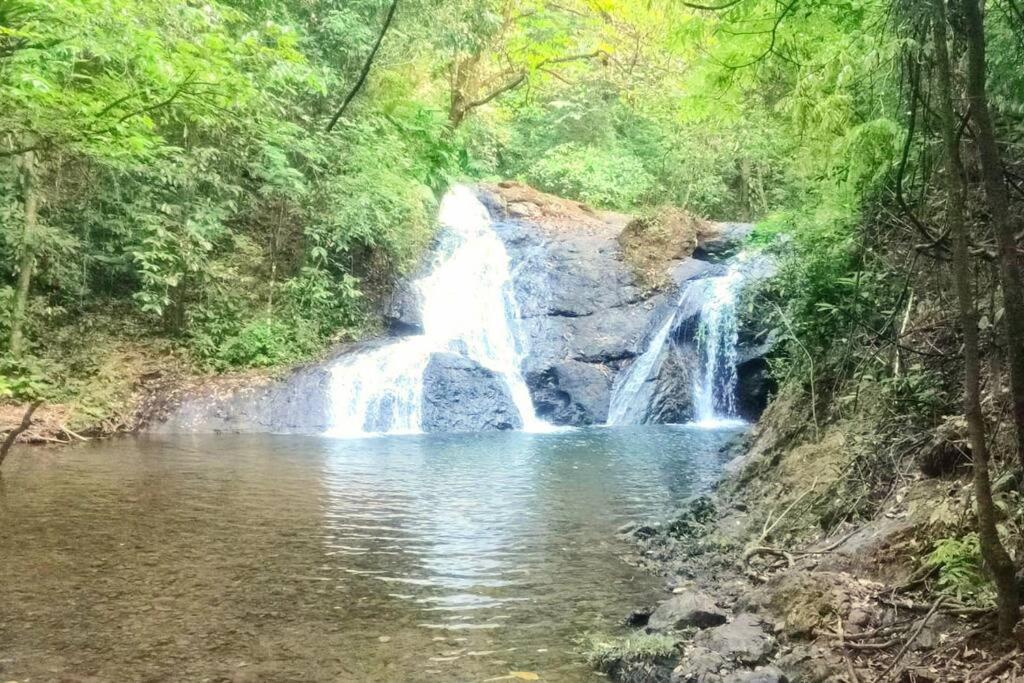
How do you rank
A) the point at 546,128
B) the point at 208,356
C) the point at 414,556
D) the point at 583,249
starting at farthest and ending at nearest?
1. the point at 546,128
2. the point at 583,249
3. the point at 208,356
4. the point at 414,556

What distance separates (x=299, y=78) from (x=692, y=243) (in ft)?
42.4

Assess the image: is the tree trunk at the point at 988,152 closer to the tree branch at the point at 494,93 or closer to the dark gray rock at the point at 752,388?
the dark gray rock at the point at 752,388

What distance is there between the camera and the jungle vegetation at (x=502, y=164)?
14.1 ft

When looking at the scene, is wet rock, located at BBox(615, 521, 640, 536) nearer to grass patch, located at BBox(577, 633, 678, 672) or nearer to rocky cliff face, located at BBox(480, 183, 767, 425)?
grass patch, located at BBox(577, 633, 678, 672)

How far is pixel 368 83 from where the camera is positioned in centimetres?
1636

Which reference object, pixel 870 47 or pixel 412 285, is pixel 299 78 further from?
pixel 412 285

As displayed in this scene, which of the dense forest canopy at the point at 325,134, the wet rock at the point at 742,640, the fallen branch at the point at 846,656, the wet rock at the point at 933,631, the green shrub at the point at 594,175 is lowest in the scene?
the wet rock at the point at 742,640

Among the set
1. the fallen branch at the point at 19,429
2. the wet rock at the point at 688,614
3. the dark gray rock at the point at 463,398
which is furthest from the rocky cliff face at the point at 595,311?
the wet rock at the point at 688,614

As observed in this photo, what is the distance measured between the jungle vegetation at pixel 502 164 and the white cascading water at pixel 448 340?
100cm

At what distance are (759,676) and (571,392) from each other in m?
12.6

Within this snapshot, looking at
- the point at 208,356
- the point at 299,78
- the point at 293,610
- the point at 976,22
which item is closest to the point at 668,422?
the point at 208,356

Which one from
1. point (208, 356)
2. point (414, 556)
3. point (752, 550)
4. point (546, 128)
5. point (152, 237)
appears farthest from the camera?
point (546, 128)

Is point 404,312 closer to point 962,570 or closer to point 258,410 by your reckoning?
point 258,410

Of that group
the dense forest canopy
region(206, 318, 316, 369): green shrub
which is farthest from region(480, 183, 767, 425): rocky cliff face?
region(206, 318, 316, 369): green shrub
